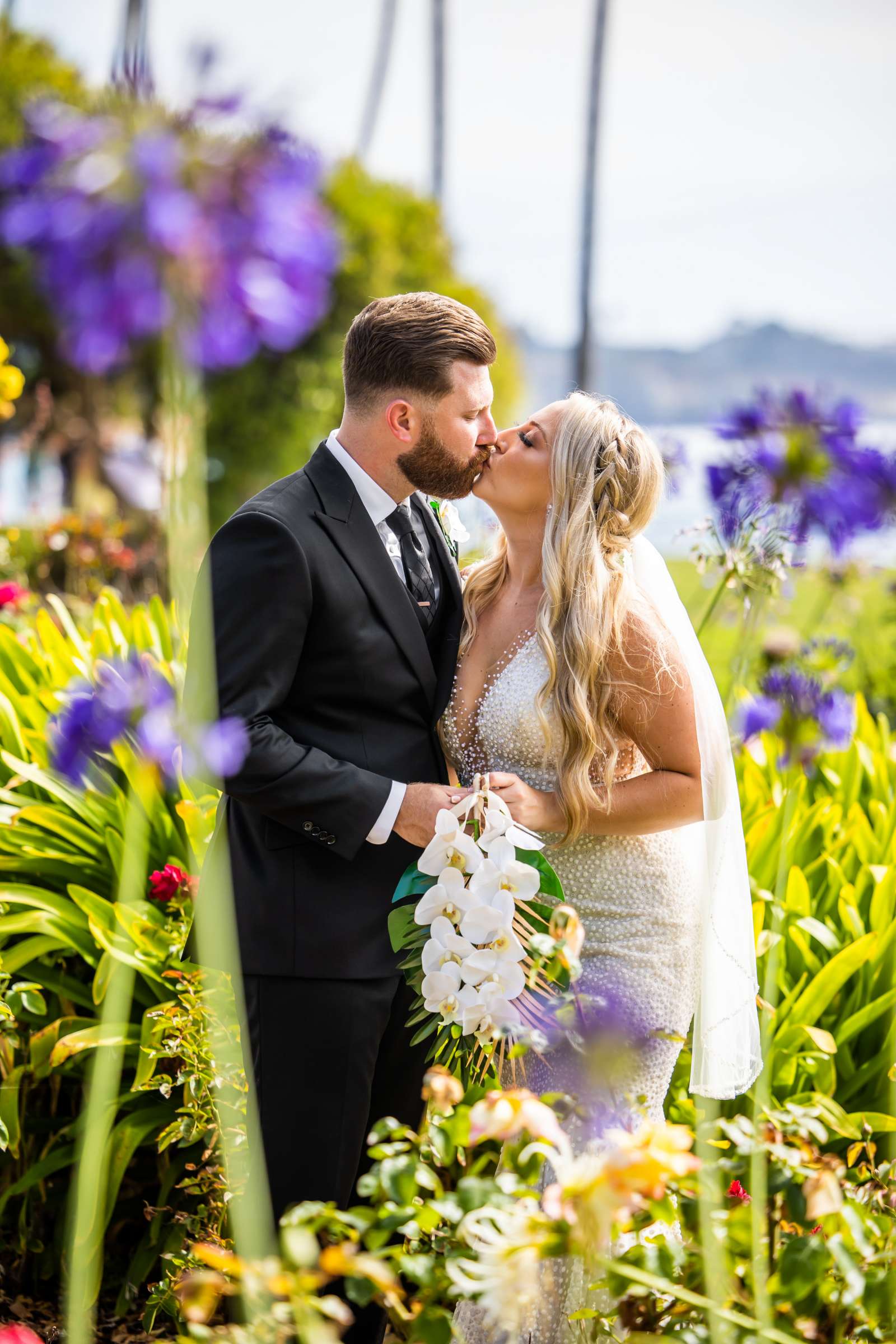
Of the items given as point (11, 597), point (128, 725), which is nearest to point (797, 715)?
point (128, 725)

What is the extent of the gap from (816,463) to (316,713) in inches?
52.4

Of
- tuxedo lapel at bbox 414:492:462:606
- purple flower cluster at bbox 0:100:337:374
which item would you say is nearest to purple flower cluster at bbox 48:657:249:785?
purple flower cluster at bbox 0:100:337:374

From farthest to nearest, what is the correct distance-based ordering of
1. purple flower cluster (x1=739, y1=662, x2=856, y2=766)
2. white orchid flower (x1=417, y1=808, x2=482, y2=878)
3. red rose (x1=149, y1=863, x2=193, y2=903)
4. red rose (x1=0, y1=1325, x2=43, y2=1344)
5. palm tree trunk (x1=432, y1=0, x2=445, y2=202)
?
palm tree trunk (x1=432, y1=0, x2=445, y2=202) < red rose (x1=149, y1=863, x2=193, y2=903) < white orchid flower (x1=417, y1=808, x2=482, y2=878) < purple flower cluster (x1=739, y1=662, x2=856, y2=766) < red rose (x1=0, y1=1325, x2=43, y2=1344)

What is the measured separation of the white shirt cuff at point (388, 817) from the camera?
2.17m

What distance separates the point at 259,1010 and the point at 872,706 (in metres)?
5.11

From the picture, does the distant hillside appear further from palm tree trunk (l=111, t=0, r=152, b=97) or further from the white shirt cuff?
palm tree trunk (l=111, t=0, r=152, b=97)

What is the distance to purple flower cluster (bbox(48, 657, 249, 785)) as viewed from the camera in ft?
3.51

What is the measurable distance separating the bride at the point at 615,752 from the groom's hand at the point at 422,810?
14 cm

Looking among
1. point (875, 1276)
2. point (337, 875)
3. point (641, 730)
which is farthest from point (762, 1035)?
point (875, 1276)

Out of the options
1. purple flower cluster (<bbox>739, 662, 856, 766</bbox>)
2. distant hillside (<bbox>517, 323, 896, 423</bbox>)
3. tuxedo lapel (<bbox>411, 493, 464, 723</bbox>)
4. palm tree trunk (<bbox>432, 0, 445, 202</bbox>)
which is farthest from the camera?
distant hillside (<bbox>517, 323, 896, 423</bbox>)

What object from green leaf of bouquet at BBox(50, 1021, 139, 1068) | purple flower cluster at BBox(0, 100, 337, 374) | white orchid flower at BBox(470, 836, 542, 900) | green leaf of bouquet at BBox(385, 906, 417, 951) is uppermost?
purple flower cluster at BBox(0, 100, 337, 374)

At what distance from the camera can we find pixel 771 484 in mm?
1200

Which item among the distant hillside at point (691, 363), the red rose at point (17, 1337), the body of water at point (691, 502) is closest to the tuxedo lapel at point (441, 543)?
the body of water at point (691, 502)

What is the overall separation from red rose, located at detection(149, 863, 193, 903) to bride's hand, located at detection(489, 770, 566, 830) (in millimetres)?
866
